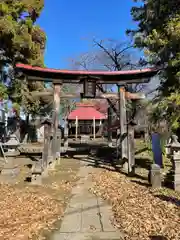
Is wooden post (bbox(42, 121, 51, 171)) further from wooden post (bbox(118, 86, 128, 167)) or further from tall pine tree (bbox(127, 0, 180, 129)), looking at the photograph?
tall pine tree (bbox(127, 0, 180, 129))

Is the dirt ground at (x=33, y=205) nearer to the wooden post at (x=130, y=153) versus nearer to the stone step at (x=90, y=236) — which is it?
the stone step at (x=90, y=236)

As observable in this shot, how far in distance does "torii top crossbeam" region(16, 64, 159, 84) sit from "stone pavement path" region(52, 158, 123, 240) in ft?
18.2

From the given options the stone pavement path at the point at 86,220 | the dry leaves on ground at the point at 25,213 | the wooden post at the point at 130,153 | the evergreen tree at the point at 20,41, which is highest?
the evergreen tree at the point at 20,41

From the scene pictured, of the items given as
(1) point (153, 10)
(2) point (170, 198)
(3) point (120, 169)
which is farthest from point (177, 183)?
(1) point (153, 10)

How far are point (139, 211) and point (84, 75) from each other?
689 centimetres

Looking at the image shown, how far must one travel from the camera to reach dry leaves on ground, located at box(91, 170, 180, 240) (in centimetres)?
363

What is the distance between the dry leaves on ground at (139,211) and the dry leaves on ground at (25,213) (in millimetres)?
1216

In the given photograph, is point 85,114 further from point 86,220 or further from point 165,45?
point 86,220

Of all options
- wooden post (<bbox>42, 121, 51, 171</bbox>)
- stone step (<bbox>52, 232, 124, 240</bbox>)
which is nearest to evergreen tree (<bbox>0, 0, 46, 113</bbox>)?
wooden post (<bbox>42, 121, 51, 171</bbox>)

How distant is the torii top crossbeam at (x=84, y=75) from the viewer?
32.5ft

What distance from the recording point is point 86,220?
163 inches

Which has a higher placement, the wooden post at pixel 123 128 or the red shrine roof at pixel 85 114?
the red shrine roof at pixel 85 114

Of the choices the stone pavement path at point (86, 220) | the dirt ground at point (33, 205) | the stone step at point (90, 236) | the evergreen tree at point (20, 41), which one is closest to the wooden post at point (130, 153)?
the dirt ground at point (33, 205)

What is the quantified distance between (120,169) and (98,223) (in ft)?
16.6
